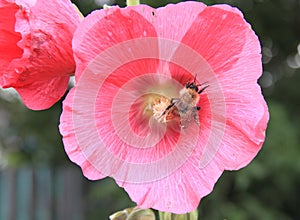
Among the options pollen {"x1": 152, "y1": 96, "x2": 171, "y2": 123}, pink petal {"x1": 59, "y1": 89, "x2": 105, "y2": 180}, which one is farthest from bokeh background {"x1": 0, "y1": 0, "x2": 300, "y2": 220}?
pink petal {"x1": 59, "y1": 89, "x2": 105, "y2": 180}

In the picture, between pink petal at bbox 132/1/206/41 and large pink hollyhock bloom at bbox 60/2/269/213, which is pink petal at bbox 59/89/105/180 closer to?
large pink hollyhock bloom at bbox 60/2/269/213

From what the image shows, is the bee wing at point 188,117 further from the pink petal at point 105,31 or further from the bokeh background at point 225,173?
the bokeh background at point 225,173

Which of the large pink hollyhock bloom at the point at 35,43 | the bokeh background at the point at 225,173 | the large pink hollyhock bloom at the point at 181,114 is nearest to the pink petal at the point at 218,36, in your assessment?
the large pink hollyhock bloom at the point at 181,114

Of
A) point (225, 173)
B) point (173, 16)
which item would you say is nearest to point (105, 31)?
point (173, 16)

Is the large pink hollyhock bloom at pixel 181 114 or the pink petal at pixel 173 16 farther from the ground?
the pink petal at pixel 173 16

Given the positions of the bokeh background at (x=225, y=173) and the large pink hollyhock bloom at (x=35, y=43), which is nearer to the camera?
the large pink hollyhock bloom at (x=35, y=43)

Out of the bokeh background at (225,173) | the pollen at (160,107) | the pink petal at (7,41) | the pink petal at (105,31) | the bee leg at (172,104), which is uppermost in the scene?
the pink petal at (105,31)
